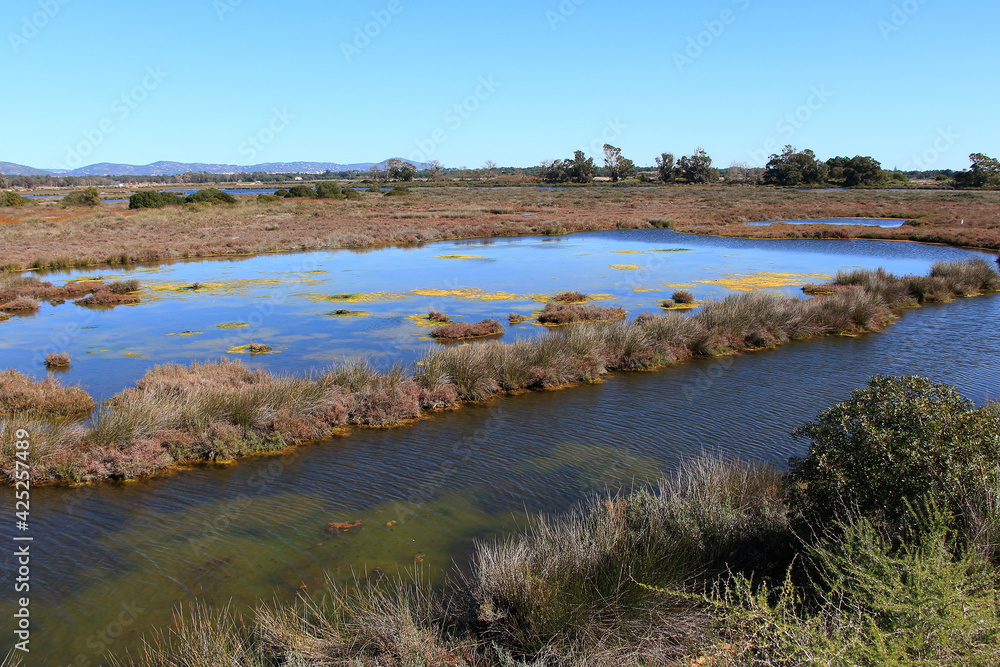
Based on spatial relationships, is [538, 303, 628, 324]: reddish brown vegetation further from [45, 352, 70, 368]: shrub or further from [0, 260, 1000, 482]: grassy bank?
[45, 352, 70, 368]: shrub

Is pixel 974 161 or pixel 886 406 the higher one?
pixel 974 161

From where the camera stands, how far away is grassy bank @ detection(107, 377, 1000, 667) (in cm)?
386

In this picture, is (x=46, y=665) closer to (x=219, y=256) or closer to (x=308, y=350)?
(x=308, y=350)

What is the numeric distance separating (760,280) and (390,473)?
64.5 feet

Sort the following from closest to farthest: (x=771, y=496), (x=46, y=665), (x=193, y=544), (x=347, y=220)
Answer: (x=46, y=665), (x=771, y=496), (x=193, y=544), (x=347, y=220)

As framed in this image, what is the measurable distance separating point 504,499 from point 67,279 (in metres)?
26.7

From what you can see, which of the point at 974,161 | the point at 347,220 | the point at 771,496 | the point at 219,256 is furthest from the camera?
the point at 974,161

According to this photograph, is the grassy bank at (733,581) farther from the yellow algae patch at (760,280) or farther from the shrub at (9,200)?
the shrub at (9,200)

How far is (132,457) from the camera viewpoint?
878cm

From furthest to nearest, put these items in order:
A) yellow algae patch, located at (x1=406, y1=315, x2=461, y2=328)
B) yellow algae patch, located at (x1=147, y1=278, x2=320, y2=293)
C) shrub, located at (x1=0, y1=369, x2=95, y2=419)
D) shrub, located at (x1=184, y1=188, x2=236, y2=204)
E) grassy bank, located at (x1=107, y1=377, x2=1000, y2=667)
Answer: shrub, located at (x1=184, y1=188, x2=236, y2=204) < yellow algae patch, located at (x1=147, y1=278, x2=320, y2=293) < yellow algae patch, located at (x1=406, y1=315, x2=461, y2=328) < shrub, located at (x1=0, y1=369, x2=95, y2=419) < grassy bank, located at (x1=107, y1=377, x2=1000, y2=667)

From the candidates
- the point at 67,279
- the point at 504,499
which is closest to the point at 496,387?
the point at 504,499

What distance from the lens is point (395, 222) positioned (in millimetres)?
48781

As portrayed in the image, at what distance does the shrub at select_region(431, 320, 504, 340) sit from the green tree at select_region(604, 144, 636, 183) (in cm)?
11315

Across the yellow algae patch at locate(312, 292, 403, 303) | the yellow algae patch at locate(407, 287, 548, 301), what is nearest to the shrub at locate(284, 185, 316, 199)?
the yellow algae patch at locate(312, 292, 403, 303)
